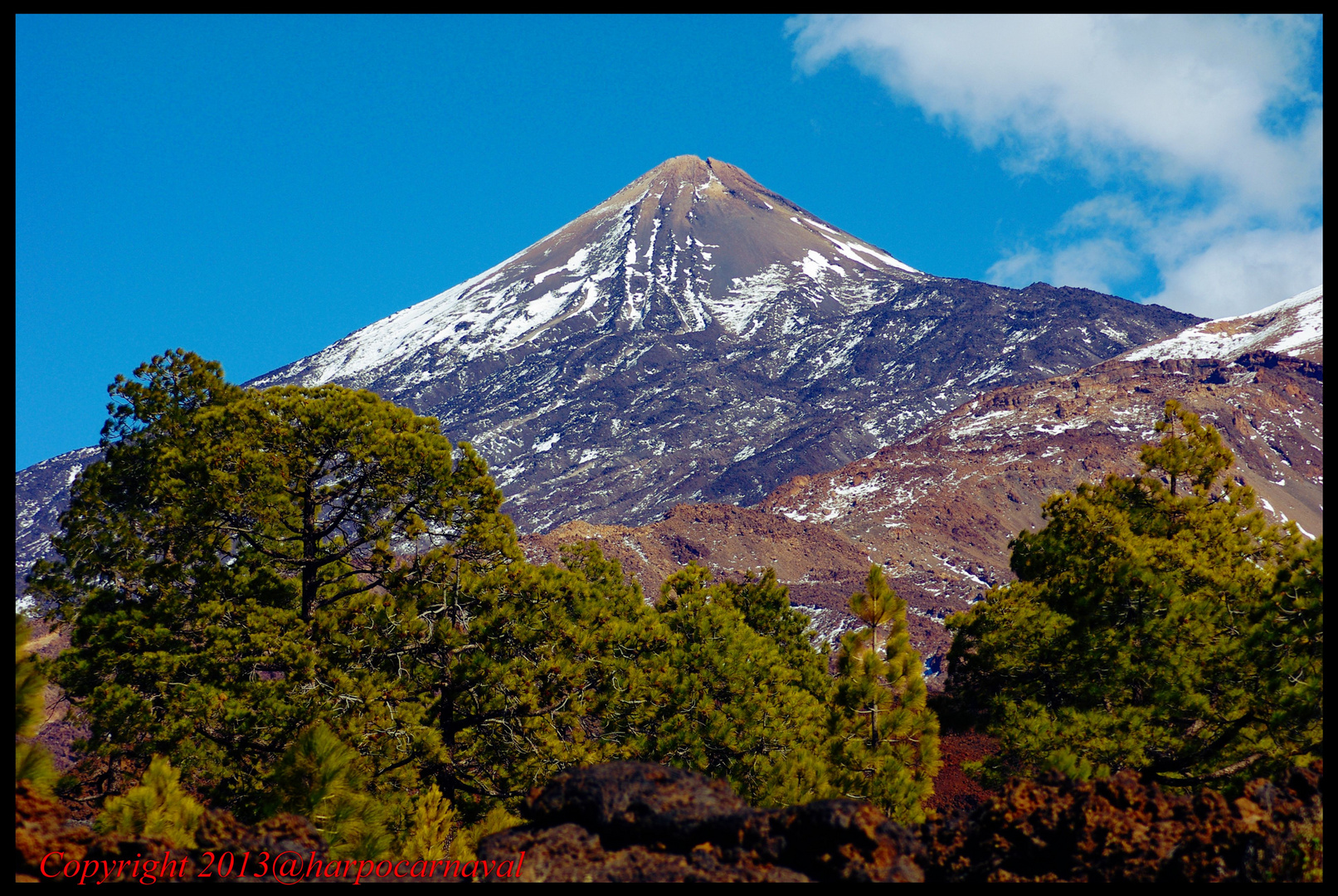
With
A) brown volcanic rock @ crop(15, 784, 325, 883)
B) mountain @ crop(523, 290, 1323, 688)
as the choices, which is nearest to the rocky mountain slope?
mountain @ crop(523, 290, 1323, 688)

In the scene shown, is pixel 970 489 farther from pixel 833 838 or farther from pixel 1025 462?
pixel 833 838

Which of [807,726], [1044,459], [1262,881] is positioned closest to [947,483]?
[1044,459]

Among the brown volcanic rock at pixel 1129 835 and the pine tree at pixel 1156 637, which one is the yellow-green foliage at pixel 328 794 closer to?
the brown volcanic rock at pixel 1129 835

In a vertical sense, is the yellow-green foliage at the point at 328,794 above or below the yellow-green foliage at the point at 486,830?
above

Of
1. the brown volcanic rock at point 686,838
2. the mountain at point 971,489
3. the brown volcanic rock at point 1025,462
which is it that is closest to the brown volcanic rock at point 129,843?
the brown volcanic rock at point 686,838

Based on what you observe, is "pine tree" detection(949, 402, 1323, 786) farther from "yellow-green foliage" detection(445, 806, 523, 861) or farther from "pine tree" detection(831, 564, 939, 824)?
"yellow-green foliage" detection(445, 806, 523, 861)

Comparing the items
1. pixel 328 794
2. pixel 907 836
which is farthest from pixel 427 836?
pixel 907 836
